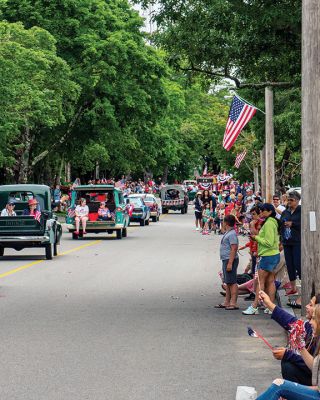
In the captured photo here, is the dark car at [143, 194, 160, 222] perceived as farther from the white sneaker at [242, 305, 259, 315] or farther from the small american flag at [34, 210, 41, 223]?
the white sneaker at [242, 305, 259, 315]

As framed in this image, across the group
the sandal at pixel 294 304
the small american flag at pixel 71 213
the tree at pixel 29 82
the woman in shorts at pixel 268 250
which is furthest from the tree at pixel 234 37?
the tree at pixel 29 82

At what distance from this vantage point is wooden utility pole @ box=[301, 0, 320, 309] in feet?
44.0

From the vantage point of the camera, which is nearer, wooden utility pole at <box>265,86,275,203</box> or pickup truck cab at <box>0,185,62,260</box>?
pickup truck cab at <box>0,185,62,260</box>

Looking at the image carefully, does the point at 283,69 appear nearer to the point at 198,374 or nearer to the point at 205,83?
the point at 205,83

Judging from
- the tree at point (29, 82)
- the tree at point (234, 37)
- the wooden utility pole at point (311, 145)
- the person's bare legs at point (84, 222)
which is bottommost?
the person's bare legs at point (84, 222)

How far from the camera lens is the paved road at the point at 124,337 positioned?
9.70 meters

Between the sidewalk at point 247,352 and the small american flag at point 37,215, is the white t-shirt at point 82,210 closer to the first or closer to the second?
the small american flag at point 37,215

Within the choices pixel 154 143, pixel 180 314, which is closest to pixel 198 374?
pixel 180 314

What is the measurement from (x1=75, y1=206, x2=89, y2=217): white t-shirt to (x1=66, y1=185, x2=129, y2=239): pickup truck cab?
15.6 inches

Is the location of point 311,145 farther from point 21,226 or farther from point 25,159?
point 25,159

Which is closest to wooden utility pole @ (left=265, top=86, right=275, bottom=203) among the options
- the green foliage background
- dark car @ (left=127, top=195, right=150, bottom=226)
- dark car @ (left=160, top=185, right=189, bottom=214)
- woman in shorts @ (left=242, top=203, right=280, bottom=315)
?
the green foliage background

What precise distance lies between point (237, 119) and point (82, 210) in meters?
8.58

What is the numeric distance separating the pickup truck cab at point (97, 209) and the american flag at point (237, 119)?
7950 mm

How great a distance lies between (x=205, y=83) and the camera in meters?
20.2
